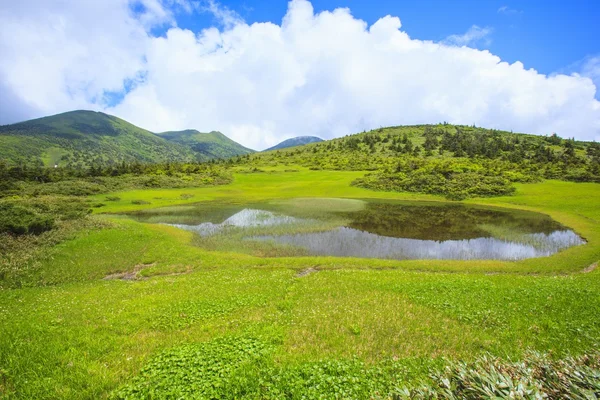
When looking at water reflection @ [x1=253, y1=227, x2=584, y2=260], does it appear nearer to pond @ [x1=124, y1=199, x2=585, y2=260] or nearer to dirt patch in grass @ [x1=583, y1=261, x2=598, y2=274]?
pond @ [x1=124, y1=199, x2=585, y2=260]

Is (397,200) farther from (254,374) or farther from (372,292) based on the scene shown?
(254,374)

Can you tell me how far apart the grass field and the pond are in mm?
5014

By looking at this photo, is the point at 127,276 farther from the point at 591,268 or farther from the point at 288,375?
the point at 591,268

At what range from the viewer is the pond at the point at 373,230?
107 ft

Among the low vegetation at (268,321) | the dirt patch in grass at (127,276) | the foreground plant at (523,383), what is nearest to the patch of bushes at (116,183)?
the low vegetation at (268,321)

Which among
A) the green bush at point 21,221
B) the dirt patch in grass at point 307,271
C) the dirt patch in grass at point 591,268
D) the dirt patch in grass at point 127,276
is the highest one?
the green bush at point 21,221

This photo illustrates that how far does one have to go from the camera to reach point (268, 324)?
13.5 metres

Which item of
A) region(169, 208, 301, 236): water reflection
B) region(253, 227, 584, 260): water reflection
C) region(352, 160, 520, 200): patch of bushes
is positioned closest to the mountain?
region(352, 160, 520, 200): patch of bushes

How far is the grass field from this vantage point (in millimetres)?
9055

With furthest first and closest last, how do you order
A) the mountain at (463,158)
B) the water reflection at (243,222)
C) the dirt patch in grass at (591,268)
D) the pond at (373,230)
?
the mountain at (463,158) → the water reflection at (243,222) → the pond at (373,230) → the dirt patch in grass at (591,268)

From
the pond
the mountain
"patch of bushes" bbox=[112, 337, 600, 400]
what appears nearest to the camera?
"patch of bushes" bbox=[112, 337, 600, 400]

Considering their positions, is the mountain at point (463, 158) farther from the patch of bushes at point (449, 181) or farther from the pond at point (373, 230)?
the pond at point (373, 230)

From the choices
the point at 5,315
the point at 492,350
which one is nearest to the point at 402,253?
the point at 492,350

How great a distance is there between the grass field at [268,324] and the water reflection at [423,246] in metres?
3.56
